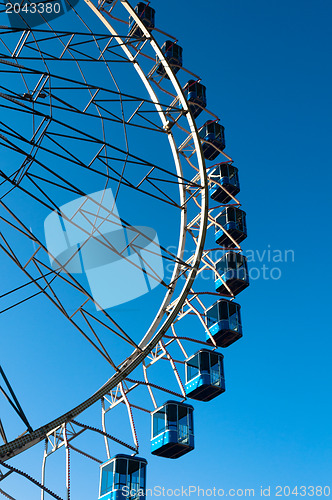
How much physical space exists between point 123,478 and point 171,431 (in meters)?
2.94

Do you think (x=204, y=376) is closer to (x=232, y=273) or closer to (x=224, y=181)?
(x=232, y=273)

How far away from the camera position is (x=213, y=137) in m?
29.2

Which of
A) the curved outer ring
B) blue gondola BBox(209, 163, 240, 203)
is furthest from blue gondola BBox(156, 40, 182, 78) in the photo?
the curved outer ring

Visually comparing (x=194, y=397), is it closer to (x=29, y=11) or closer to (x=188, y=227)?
(x=188, y=227)

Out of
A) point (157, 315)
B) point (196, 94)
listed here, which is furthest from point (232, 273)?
point (196, 94)

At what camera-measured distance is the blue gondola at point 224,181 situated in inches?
1145

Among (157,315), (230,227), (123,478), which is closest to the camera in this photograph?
(123,478)

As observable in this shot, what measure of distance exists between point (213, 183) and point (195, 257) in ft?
32.9

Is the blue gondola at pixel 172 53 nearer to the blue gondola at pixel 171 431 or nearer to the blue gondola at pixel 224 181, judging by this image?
the blue gondola at pixel 224 181

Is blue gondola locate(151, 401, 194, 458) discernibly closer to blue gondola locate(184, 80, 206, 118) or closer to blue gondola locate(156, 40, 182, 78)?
blue gondola locate(184, 80, 206, 118)

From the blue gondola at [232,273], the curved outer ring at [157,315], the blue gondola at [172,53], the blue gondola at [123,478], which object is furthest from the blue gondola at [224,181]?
the blue gondola at [123,478]

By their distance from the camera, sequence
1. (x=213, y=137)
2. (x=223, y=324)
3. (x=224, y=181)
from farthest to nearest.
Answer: (x=213, y=137), (x=224, y=181), (x=223, y=324)

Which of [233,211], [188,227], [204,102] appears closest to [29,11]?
[188,227]

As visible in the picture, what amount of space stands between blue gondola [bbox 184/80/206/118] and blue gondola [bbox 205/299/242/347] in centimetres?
899
